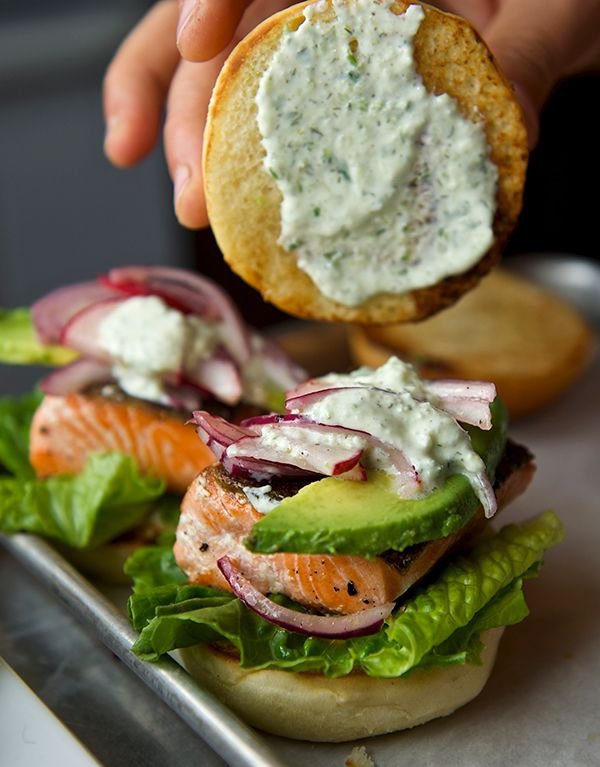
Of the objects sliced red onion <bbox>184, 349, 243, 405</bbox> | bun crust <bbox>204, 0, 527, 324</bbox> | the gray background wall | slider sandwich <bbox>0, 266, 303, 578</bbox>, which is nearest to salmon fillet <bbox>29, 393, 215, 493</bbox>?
slider sandwich <bbox>0, 266, 303, 578</bbox>

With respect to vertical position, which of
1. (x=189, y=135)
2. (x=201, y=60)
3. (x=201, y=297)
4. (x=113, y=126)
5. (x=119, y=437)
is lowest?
(x=119, y=437)

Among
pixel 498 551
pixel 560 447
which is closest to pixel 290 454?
pixel 498 551

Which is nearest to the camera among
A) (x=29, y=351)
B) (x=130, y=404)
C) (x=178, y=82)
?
(x=178, y=82)

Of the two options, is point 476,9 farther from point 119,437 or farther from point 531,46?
point 119,437

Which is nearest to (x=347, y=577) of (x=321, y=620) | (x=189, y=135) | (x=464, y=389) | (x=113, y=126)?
(x=321, y=620)

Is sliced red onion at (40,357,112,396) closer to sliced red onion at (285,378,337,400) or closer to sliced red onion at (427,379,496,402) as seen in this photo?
sliced red onion at (285,378,337,400)
